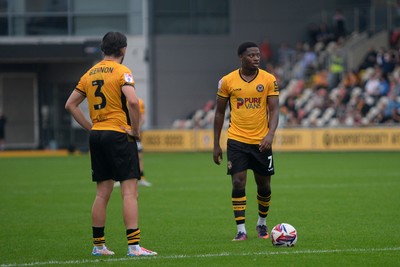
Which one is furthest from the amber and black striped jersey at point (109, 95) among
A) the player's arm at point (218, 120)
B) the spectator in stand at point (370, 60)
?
the spectator in stand at point (370, 60)

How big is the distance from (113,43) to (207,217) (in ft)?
16.9

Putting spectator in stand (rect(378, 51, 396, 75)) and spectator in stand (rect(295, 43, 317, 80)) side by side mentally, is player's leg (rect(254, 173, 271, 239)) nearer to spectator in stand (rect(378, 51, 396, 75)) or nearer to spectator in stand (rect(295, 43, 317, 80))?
spectator in stand (rect(378, 51, 396, 75))

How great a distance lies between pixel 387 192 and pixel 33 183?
897 cm

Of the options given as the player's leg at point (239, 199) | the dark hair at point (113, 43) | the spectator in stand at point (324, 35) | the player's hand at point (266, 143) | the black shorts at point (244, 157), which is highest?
the spectator in stand at point (324, 35)

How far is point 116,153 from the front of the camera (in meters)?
10.3

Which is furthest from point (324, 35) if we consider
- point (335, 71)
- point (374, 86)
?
point (374, 86)

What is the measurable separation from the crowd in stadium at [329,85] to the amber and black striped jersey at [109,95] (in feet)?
84.5

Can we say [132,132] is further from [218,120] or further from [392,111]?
[392,111]

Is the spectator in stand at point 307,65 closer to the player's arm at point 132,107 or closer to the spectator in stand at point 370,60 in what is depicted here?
the spectator in stand at point 370,60

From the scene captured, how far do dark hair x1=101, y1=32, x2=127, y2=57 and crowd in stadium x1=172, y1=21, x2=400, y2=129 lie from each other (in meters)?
25.7

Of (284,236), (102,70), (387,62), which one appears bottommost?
(284,236)

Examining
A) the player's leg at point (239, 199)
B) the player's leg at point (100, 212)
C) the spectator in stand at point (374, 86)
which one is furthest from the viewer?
the spectator in stand at point (374, 86)

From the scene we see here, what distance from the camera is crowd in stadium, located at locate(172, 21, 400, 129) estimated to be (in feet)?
118

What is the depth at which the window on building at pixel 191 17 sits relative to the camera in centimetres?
4447
